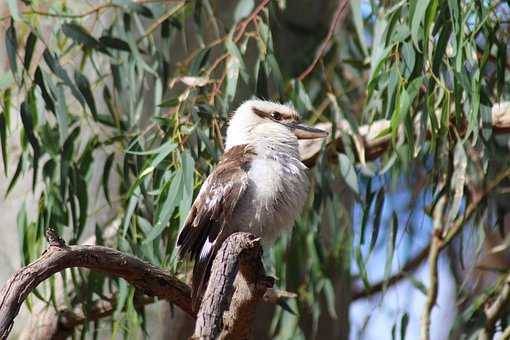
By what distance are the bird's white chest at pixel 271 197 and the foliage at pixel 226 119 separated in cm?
18

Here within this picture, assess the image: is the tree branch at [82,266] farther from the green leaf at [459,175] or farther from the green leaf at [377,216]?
the green leaf at [459,175]

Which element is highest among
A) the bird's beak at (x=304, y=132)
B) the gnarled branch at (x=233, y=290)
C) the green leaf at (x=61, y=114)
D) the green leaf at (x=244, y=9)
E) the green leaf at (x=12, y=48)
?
the green leaf at (x=244, y=9)

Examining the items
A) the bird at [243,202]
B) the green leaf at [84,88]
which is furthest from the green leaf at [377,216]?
the green leaf at [84,88]

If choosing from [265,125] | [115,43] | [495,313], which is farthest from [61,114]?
[495,313]

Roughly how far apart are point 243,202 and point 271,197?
0.07 m

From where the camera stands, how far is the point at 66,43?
137 inches

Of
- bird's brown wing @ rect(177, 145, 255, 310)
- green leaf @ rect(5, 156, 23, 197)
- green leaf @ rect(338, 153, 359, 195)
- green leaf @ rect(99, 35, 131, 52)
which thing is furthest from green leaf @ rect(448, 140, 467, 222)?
green leaf @ rect(5, 156, 23, 197)

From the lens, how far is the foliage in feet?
8.90

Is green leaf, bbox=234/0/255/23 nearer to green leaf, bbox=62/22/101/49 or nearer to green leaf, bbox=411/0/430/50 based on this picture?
green leaf, bbox=62/22/101/49

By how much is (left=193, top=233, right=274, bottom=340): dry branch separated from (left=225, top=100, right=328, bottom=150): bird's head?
0.50 meters

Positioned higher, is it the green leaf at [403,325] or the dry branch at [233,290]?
the dry branch at [233,290]

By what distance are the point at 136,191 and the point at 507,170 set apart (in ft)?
3.92

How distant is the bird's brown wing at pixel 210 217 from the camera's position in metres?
2.46

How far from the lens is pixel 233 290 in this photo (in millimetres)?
2195
